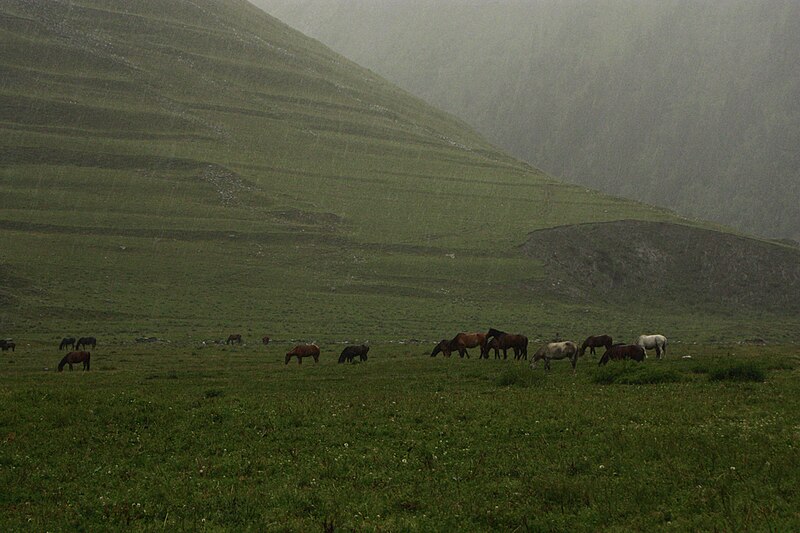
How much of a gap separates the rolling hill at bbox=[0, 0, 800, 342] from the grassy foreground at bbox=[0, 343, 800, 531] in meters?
48.1

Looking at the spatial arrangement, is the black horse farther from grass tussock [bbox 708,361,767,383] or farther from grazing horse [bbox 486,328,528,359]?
grass tussock [bbox 708,361,767,383]

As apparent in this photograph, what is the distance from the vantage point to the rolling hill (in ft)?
289

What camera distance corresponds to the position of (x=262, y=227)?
128250 mm

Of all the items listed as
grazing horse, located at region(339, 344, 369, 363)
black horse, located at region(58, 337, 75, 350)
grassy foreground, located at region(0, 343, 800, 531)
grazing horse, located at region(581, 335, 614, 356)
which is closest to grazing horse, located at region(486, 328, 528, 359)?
grazing horse, located at region(581, 335, 614, 356)

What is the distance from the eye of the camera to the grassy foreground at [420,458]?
13.1m

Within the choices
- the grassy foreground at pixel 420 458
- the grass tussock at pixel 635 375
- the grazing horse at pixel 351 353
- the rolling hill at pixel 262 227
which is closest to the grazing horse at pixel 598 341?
the grazing horse at pixel 351 353

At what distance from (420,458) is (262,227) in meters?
115

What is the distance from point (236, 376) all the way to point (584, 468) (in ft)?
93.0

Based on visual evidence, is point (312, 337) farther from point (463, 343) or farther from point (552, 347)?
point (552, 347)

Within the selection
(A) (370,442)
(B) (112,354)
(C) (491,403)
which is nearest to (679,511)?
(A) (370,442)

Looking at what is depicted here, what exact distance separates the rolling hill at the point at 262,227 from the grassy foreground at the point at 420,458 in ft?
158

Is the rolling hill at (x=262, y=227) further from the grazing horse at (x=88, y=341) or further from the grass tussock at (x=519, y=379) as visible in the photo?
the grass tussock at (x=519, y=379)

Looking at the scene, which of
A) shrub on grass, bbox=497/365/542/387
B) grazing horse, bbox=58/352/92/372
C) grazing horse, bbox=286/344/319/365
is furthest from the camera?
grazing horse, bbox=286/344/319/365

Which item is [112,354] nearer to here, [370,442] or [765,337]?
[370,442]
